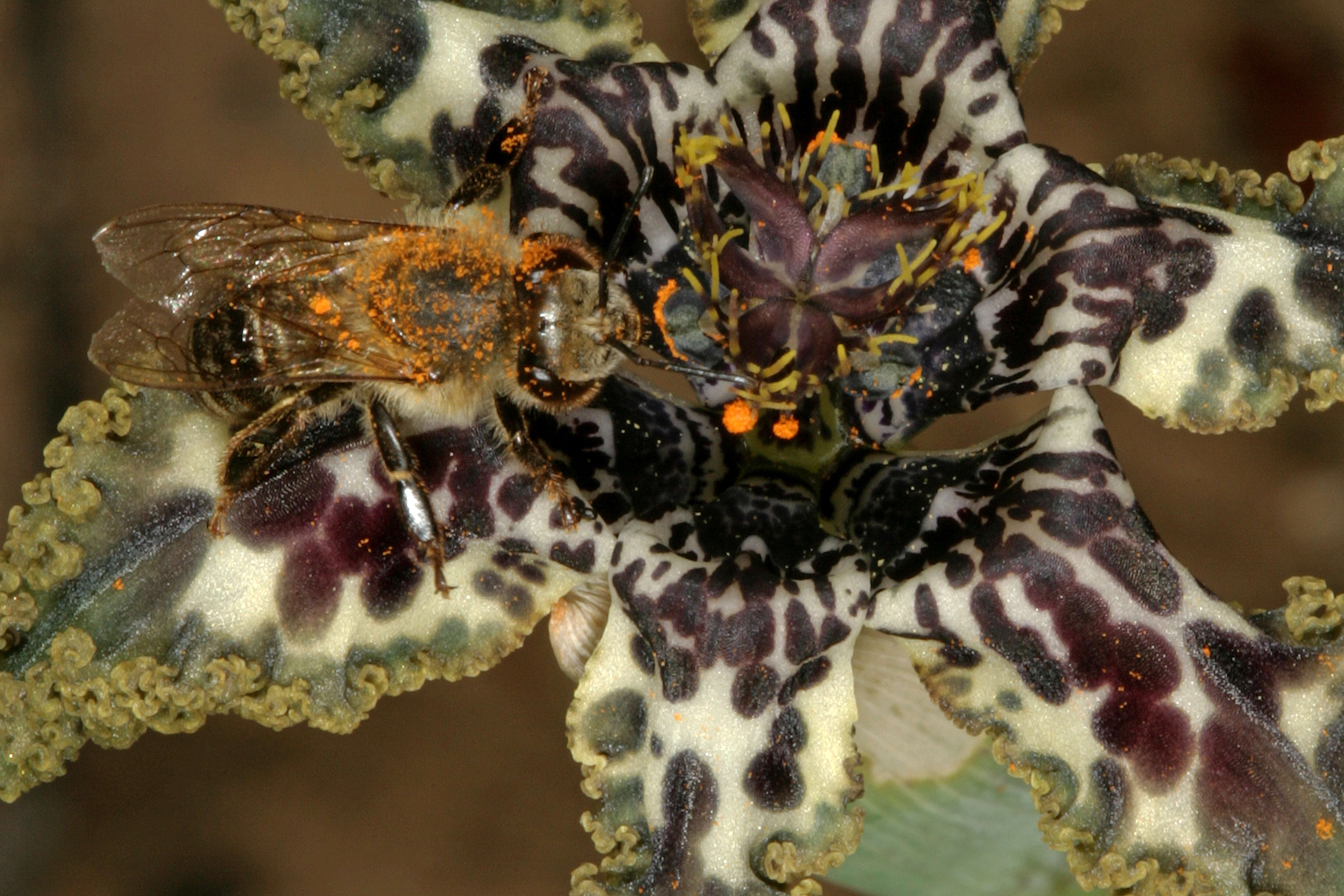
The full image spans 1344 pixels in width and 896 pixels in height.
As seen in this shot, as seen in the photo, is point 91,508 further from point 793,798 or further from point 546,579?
point 793,798

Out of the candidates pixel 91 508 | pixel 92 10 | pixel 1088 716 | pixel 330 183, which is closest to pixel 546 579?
pixel 91 508

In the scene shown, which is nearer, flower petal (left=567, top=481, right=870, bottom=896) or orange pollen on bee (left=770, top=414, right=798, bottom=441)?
flower petal (left=567, top=481, right=870, bottom=896)

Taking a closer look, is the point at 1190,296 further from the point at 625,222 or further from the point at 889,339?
the point at 625,222

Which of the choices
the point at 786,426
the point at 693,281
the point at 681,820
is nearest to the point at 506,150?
the point at 693,281

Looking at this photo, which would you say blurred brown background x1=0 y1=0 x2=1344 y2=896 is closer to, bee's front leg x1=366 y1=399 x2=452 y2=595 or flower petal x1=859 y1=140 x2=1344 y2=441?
flower petal x1=859 y1=140 x2=1344 y2=441

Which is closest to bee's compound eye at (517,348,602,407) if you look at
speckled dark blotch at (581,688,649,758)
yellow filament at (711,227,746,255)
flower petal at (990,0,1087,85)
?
yellow filament at (711,227,746,255)

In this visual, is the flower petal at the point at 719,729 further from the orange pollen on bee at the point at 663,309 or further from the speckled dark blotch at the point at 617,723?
the orange pollen on bee at the point at 663,309
